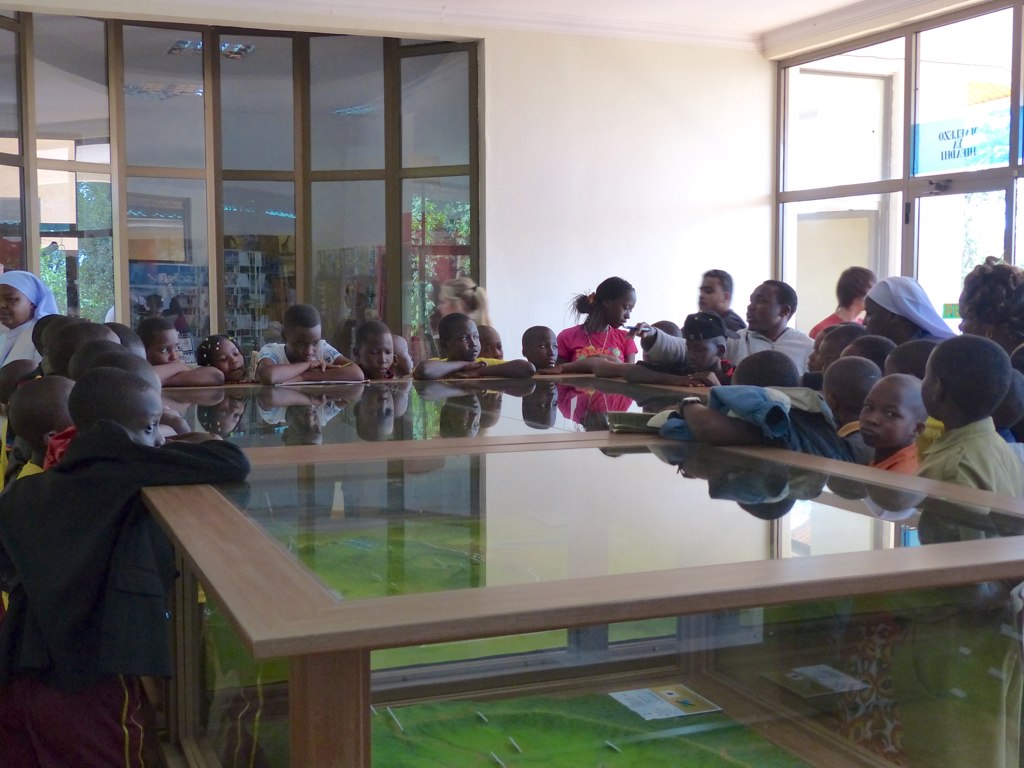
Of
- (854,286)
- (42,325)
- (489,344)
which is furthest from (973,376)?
(854,286)

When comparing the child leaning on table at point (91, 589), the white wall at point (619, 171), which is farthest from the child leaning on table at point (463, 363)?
the white wall at point (619, 171)

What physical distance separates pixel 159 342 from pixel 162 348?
4 cm

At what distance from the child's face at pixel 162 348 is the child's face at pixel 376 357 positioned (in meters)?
0.81

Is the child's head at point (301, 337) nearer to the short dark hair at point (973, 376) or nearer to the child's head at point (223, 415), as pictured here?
the child's head at point (223, 415)

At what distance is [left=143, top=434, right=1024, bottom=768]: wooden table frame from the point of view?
3.38ft

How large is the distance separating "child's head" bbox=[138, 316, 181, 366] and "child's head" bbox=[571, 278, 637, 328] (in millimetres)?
2188

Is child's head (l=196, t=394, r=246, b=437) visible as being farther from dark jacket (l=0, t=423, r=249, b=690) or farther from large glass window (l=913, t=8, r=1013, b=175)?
large glass window (l=913, t=8, r=1013, b=175)

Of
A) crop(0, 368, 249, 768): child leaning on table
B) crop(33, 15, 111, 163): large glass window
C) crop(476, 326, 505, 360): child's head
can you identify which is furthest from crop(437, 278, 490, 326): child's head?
crop(0, 368, 249, 768): child leaning on table

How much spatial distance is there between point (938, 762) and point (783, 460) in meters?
0.91

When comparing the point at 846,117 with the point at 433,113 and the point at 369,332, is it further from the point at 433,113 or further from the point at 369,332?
the point at 369,332

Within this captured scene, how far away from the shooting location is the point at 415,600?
44.2 inches

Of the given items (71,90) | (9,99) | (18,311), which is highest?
(71,90)

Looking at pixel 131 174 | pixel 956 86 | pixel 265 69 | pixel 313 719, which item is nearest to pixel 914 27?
pixel 956 86

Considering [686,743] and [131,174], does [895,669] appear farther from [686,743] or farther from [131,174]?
[131,174]
